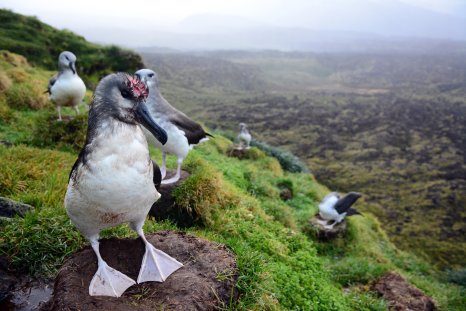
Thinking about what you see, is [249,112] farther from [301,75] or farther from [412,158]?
[301,75]

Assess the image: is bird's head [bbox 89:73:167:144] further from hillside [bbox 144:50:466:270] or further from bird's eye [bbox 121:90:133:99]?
hillside [bbox 144:50:466:270]

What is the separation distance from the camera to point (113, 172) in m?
3.27

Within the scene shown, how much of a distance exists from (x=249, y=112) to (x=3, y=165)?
56524mm

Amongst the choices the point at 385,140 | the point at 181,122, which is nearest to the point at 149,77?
the point at 181,122

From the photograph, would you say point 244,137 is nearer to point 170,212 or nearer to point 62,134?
point 62,134

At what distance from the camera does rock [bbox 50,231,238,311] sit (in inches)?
136

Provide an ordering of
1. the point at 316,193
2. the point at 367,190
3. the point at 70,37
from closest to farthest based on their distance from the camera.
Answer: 1. the point at 316,193
2. the point at 70,37
3. the point at 367,190

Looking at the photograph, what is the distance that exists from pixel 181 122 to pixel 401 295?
4680 millimetres

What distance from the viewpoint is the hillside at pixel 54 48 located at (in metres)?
17.7

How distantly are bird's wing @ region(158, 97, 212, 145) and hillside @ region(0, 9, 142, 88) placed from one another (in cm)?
1177

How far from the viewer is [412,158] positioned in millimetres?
36688

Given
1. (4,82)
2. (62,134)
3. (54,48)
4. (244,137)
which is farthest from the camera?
(54,48)

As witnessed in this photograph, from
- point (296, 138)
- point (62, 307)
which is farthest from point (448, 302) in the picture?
point (296, 138)

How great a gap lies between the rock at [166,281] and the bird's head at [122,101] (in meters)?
1.32
